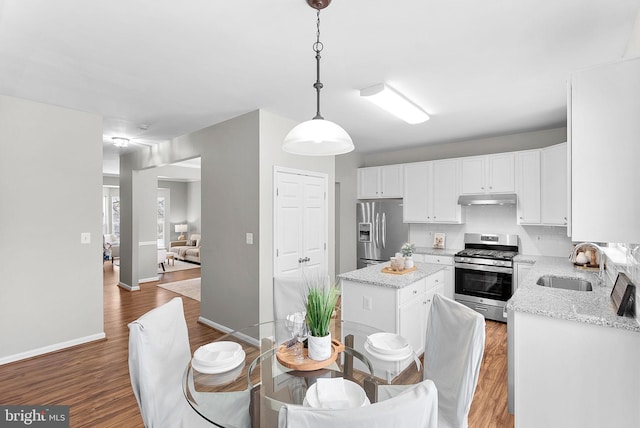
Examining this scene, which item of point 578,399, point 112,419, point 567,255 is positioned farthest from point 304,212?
point 567,255

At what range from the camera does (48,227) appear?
3.42 meters

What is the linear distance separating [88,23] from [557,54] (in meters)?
3.17

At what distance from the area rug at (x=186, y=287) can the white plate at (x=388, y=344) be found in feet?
14.3

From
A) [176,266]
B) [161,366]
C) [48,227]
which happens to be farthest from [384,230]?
[176,266]

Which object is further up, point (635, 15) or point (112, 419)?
point (635, 15)

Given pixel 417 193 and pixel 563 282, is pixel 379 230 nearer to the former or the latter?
pixel 417 193

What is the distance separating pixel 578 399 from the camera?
6.08ft

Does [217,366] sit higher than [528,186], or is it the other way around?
[528,186]

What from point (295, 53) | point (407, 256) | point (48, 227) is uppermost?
point (295, 53)

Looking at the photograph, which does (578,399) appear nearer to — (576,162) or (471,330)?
(471,330)

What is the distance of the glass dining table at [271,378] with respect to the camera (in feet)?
4.52

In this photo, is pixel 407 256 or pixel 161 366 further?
pixel 407 256

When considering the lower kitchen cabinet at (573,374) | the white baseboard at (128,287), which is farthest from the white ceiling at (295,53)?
the white baseboard at (128,287)

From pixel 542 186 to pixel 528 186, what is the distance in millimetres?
156
